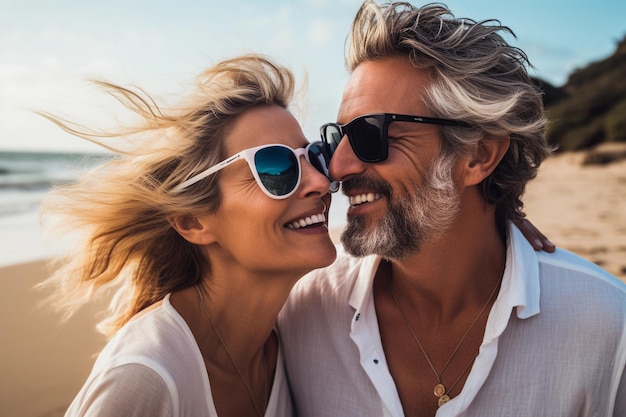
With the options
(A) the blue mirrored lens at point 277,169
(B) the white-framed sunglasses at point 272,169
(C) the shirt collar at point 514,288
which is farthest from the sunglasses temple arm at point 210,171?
(C) the shirt collar at point 514,288

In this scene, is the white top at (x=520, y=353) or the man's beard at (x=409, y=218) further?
the man's beard at (x=409, y=218)

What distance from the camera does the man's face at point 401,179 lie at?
3039mm

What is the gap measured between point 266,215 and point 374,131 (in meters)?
0.78

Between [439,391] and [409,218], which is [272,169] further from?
[439,391]

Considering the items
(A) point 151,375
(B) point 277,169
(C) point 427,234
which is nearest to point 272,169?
(B) point 277,169

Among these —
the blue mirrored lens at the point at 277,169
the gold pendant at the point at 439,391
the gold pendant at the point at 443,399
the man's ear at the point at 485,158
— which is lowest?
the gold pendant at the point at 443,399

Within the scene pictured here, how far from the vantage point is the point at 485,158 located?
320cm

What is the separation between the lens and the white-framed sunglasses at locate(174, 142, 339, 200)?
9.12 feet

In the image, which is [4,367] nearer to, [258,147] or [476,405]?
[258,147]

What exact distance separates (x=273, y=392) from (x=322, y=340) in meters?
0.39

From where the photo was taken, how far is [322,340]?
3.12 m

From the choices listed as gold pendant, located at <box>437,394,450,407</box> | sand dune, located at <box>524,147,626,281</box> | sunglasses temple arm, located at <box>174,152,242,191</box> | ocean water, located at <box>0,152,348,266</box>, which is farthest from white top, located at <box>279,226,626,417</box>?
sand dune, located at <box>524,147,626,281</box>

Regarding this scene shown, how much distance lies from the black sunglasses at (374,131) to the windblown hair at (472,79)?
0.32 ft

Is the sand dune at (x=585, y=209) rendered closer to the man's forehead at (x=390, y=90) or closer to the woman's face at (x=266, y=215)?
the man's forehead at (x=390, y=90)
